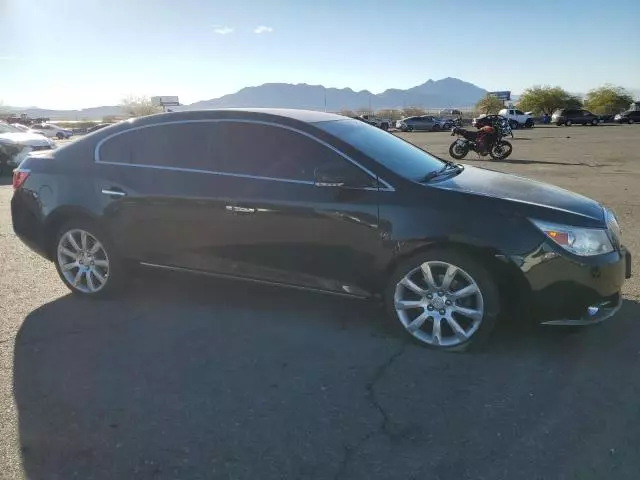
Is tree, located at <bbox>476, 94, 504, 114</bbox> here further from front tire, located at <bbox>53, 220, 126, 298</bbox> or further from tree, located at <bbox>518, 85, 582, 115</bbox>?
front tire, located at <bbox>53, 220, 126, 298</bbox>

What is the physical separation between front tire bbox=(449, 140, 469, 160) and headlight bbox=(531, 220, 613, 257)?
15819 millimetres

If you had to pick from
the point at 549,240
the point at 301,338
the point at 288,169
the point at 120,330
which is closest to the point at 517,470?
the point at 549,240

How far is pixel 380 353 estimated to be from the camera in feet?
12.8

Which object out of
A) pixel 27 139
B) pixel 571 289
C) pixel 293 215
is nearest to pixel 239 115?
pixel 293 215

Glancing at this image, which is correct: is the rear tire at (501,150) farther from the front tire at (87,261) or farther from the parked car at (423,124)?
the parked car at (423,124)

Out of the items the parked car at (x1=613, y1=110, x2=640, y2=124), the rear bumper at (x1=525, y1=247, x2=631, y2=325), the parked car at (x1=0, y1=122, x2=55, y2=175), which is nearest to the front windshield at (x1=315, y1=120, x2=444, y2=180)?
the rear bumper at (x1=525, y1=247, x2=631, y2=325)

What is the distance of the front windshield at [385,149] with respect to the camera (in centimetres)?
422

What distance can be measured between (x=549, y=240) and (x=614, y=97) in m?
92.5

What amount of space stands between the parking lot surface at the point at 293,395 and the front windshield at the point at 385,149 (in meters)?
1.22

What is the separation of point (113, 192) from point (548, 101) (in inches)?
3591

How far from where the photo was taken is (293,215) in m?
4.15

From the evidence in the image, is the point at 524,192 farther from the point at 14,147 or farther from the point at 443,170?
the point at 14,147

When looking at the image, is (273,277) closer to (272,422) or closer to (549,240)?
(272,422)

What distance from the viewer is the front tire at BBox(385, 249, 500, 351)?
371 centimetres
